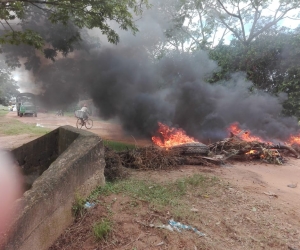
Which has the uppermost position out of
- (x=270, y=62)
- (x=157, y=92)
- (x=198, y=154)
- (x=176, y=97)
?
(x=270, y=62)

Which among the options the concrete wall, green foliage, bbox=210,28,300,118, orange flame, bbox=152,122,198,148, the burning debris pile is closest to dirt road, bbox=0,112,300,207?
the burning debris pile

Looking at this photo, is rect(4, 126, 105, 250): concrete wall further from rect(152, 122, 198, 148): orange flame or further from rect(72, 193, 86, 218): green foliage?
rect(152, 122, 198, 148): orange flame

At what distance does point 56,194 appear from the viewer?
9.96 ft

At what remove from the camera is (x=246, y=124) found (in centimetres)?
1103

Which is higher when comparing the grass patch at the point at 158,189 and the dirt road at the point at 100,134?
the grass patch at the point at 158,189

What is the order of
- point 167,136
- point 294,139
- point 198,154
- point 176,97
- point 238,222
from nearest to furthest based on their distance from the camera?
point 238,222, point 198,154, point 294,139, point 167,136, point 176,97

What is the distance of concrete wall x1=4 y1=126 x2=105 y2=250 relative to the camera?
102 inches

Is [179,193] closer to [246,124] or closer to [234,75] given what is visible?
[246,124]

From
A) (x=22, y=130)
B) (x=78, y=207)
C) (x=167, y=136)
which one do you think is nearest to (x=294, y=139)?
(x=167, y=136)

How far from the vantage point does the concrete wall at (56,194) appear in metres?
2.60

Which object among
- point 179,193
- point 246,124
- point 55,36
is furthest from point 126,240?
point 246,124

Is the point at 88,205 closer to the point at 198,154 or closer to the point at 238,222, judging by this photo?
the point at 238,222

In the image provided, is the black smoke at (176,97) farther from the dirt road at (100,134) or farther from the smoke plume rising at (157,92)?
the dirt road at (100,134)

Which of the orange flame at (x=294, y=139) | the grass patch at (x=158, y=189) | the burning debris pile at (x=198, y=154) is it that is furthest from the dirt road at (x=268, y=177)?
the orange flame at (x=294, y=139)
